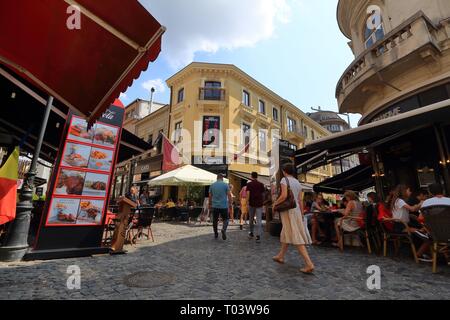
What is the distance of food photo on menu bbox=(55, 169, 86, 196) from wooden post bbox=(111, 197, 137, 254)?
90cm

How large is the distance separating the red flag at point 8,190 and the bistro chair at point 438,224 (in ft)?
23.2

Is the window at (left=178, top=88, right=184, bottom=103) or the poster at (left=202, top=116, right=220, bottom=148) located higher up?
the window at (left=178, top=88, right=184, bottom=103)

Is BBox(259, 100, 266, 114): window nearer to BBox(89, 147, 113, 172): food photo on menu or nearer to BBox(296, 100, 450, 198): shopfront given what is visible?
BBox(296, 100, 450, 198): shopfront

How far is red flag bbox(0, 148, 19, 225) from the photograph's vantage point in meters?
3.94

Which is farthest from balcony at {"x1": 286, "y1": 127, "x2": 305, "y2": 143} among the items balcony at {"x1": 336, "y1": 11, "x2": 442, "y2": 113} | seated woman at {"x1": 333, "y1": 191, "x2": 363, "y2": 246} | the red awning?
the red awning

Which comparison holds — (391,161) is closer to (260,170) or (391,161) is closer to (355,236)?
(355,236)

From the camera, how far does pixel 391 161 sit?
7594 mm

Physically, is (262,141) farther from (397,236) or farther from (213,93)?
(397,236)

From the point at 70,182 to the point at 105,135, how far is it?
127 cm

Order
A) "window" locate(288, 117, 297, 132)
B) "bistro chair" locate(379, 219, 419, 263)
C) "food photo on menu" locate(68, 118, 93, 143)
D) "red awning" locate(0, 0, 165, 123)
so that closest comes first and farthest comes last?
1. "red awning" locate(0, 0, 165, 123)
2. "bistro chair" locate(379, 219, 419, 263)
3. "food photo on menu" locate(68, 118, 93, 143)
4. "window" locate(288, 117, 297, 132)

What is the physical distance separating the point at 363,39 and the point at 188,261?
36.9ft

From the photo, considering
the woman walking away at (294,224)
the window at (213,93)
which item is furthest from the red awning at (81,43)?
the window at (213,93)

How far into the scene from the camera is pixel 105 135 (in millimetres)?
5344

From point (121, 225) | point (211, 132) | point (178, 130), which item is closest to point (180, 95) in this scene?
point (178, 130)
